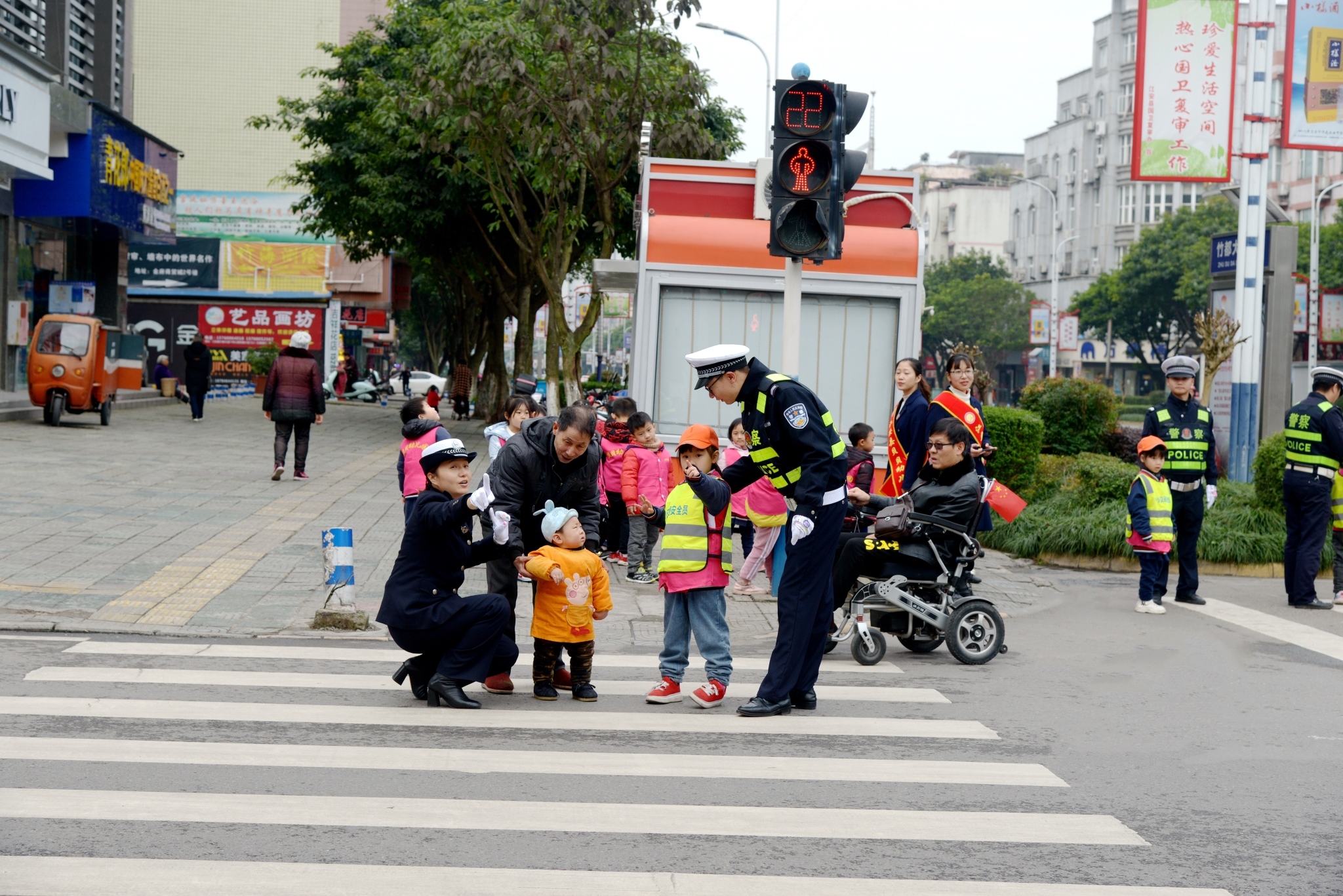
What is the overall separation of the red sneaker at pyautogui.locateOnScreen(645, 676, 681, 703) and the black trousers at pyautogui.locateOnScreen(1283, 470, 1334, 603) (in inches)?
246

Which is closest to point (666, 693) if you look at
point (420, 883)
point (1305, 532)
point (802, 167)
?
point (420, 883)

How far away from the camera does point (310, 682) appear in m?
7.41

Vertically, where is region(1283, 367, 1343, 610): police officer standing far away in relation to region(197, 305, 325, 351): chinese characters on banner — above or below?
below

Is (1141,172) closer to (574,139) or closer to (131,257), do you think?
(574,139)

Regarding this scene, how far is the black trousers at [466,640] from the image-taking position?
686 cm

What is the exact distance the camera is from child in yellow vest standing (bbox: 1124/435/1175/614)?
10.5m

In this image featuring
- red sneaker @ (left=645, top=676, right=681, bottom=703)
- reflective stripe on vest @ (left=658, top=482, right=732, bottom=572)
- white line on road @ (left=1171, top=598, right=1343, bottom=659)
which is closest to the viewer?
reflective stripe on vest @ (left=658, top=482, right=732, bottom=572)

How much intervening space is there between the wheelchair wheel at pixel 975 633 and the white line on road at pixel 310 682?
0.71 metres

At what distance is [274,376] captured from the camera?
1638 centimetres


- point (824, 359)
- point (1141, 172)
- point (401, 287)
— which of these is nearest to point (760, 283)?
point (824, 359)

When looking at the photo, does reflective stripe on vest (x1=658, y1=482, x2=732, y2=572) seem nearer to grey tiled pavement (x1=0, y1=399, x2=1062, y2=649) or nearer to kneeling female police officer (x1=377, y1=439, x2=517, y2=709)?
kneeling female police officer (x1=377, y1=439, x2=517, y2=709)

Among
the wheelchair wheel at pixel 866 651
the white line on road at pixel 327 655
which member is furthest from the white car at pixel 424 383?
the wheelchair wheel at pixel 866 651

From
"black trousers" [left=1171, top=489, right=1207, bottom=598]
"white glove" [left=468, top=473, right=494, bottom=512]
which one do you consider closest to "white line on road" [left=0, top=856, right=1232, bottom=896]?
"white glove" [left=468, top=473, right=494, bottom=512]

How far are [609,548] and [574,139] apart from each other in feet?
35.5
